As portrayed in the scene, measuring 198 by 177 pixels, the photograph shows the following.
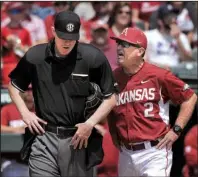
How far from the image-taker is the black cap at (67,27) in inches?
202

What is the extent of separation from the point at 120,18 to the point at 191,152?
253 cm

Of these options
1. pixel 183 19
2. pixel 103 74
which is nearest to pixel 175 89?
pixel 103 74

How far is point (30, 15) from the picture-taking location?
34.3 ft

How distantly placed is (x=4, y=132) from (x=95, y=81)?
8.51 feet

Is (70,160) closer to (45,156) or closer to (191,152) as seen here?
(45,156)

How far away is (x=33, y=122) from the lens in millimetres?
5215

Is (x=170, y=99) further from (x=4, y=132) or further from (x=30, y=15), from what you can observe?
(x=30, y=15)

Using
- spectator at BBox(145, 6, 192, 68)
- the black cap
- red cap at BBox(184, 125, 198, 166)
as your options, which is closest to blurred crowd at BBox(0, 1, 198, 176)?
spectator at BBox(145, 6, 192, 68)

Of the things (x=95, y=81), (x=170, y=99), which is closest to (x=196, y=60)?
(x=170, y=99)

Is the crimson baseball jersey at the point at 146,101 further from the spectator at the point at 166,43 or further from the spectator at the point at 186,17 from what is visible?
the spectator at the point at 186,17

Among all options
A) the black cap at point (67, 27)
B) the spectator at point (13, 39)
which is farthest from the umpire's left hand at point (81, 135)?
the spectator at point (13, 39)

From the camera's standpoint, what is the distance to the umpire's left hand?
5184 mm

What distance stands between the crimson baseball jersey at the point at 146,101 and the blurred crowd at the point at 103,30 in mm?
2434

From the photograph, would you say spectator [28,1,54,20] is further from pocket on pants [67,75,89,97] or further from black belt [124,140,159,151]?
pocket on pants [67,75,89,97]
